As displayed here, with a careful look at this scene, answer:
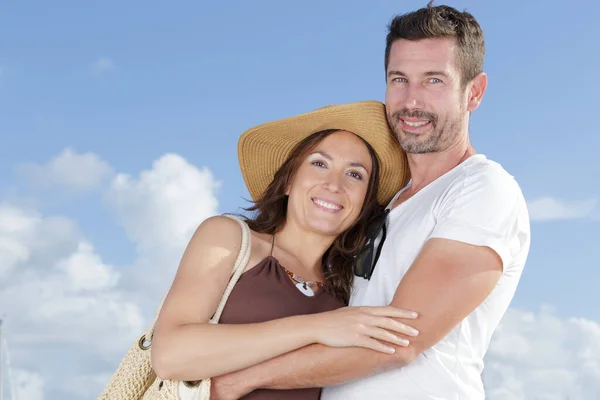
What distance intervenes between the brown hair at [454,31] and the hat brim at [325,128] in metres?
0.48

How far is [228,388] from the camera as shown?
360cm

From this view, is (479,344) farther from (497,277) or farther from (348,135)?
(348,135)

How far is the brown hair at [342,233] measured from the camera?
175 inches

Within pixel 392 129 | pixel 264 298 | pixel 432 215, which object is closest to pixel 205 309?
pixel 264 298

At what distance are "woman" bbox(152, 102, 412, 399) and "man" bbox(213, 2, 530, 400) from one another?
0.12m

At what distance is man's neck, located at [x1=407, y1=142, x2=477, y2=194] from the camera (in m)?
4.20

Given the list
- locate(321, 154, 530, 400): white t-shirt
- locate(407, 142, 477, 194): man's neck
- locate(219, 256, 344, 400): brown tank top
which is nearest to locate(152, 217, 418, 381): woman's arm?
locate(219, 256, 344, 400): brown tank top

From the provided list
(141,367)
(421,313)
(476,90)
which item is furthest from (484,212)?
(141,367)

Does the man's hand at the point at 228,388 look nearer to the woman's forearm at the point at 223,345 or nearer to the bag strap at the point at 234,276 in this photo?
the woman's forearm at the point at 223,345

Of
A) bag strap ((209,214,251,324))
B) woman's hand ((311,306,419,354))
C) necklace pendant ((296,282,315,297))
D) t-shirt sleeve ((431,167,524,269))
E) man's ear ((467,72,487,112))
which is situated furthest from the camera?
man's ear ((467,72,487,112))

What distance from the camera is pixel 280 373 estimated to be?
11.3ft

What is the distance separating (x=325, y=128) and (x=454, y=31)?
94cm

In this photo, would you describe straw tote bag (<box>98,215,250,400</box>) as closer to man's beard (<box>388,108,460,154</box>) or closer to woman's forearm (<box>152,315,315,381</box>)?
woman's forearm (<box>152,315,315,381</box>)

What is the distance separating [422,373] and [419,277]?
1.60 feet
